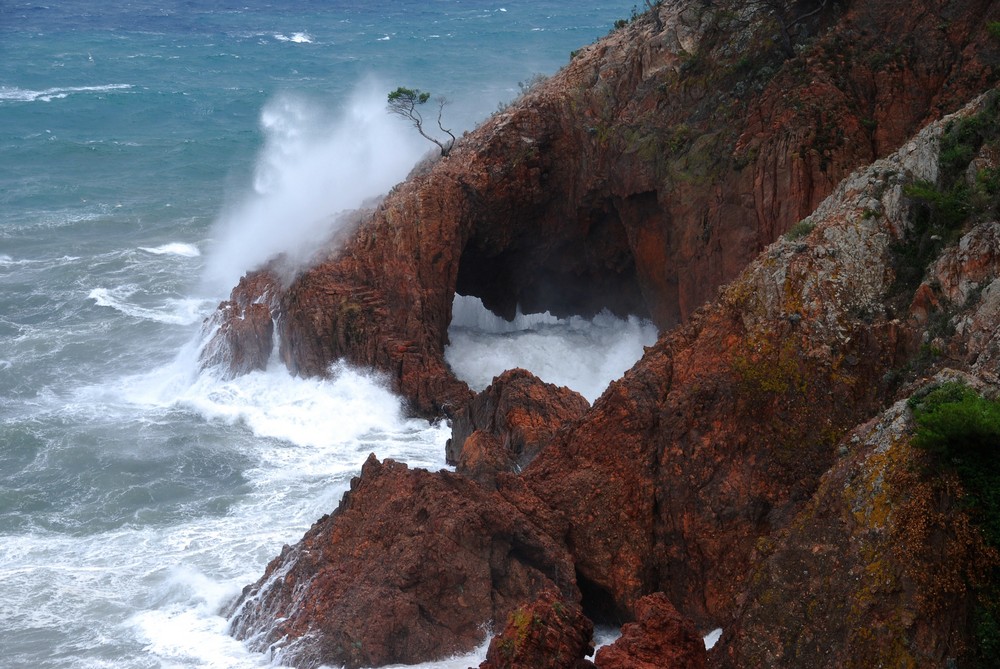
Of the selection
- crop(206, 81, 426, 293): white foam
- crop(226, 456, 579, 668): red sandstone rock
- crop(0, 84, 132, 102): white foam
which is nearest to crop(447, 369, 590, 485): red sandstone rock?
crop(226, 456, 579, 668): red sandstone rock

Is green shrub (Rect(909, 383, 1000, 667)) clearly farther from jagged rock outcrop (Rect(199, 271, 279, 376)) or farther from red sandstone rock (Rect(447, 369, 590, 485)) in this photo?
jagged rock outcrop (Rect(199, 271, 279, 376))

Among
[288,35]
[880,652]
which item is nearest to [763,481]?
[880,652]

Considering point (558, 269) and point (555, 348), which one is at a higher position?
point (558, 269)

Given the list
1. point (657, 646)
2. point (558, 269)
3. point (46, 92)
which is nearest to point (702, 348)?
point (657, 646)

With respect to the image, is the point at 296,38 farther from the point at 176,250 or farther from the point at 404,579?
the point at 404,579

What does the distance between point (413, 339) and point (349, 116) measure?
1951cm

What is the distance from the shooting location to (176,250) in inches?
1823

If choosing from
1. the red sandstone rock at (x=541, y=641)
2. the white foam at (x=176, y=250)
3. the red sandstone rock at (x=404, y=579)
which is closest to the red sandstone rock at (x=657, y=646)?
the red sandstone rock at (x=541, y=641)

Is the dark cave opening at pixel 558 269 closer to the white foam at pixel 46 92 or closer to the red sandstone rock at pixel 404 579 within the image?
the red sandstone rock at pixel 404 579

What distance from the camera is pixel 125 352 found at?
3566 cm

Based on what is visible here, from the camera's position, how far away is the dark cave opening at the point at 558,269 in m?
33.3

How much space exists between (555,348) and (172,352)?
12.1m

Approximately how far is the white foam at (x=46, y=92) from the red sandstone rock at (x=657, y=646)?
2605 inches

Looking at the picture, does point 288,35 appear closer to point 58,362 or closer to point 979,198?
point 58,362
